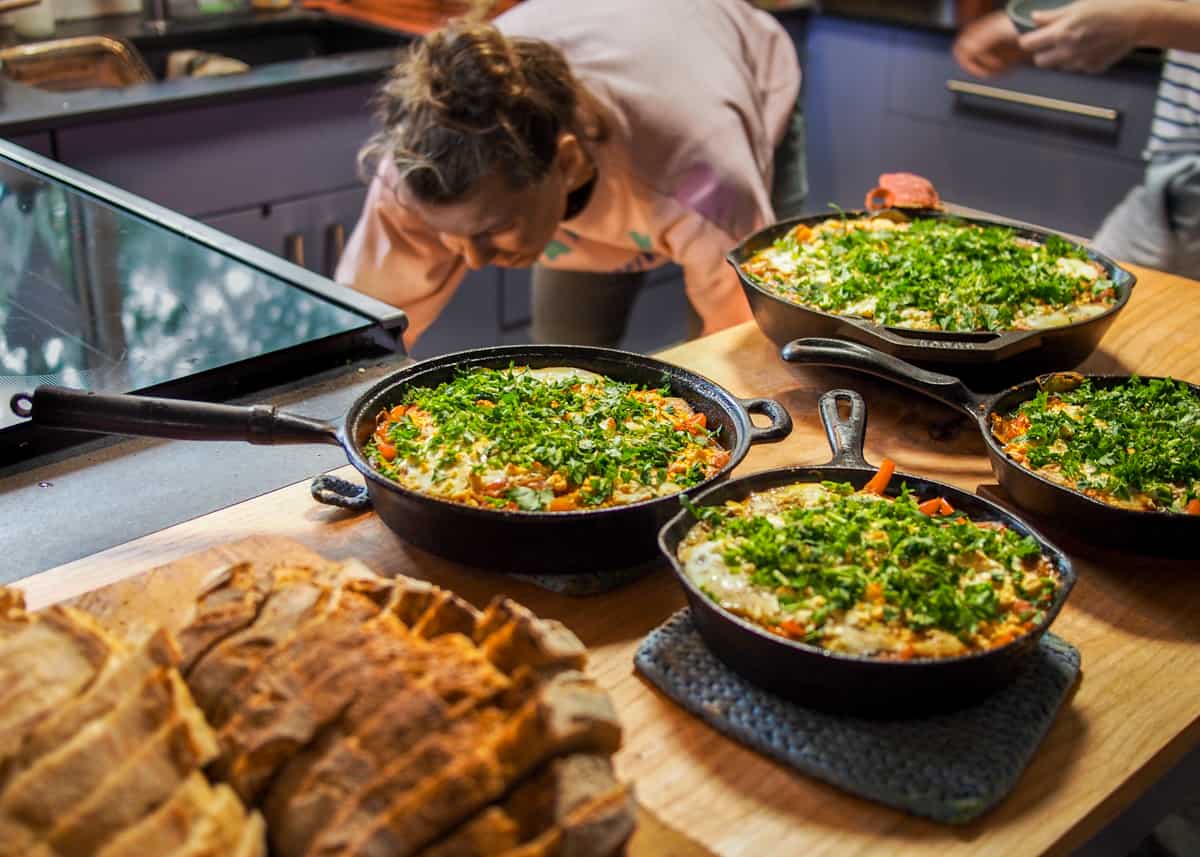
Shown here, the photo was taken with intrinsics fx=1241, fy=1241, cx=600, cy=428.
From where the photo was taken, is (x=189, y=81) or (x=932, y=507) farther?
(x=189, y=81)

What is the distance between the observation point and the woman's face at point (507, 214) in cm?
210

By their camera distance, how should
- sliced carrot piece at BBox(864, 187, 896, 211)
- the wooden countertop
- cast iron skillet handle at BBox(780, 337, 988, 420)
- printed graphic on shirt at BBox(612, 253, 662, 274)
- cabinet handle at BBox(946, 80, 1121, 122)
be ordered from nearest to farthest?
the wooden countertop < cast iron skillet handle at BBox(780, 337, 988, 420) < sliced carrot piece at BBox(864, 187, 896, 211) < printed graphic on shirt at BBox(612, 253, 662, 274) < cabinet handle at BBox(946, 80, 1121, 122)

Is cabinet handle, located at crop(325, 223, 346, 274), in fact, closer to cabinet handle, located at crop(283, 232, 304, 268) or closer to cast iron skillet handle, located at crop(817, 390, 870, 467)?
cabinet handle, located at crop(283, 232, 304, 268)

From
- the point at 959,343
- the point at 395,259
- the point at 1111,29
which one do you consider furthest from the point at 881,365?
the point at 1111,29

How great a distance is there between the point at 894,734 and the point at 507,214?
1.39 meters

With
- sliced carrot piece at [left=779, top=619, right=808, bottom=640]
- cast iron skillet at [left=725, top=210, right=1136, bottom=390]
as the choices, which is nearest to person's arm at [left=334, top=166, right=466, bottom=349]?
cast iron skillet at [left=725, top=210, right=1136, bottom=390]

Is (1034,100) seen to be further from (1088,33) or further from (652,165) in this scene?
(652,165)

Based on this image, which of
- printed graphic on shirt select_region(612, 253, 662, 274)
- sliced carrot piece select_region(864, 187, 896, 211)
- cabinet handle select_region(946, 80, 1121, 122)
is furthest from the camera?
cabinet handle select_region(946, 80, 1121, 122)

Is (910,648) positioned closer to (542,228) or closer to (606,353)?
(606,353)

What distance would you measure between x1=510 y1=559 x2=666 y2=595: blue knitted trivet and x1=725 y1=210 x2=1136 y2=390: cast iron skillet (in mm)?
506

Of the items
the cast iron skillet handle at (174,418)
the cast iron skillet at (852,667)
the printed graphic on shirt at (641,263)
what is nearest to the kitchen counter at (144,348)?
the cast iron skillet handle at (174,418)

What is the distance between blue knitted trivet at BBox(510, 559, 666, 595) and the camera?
1.15 metres

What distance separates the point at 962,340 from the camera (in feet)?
4.91

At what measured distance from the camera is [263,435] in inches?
47.4
